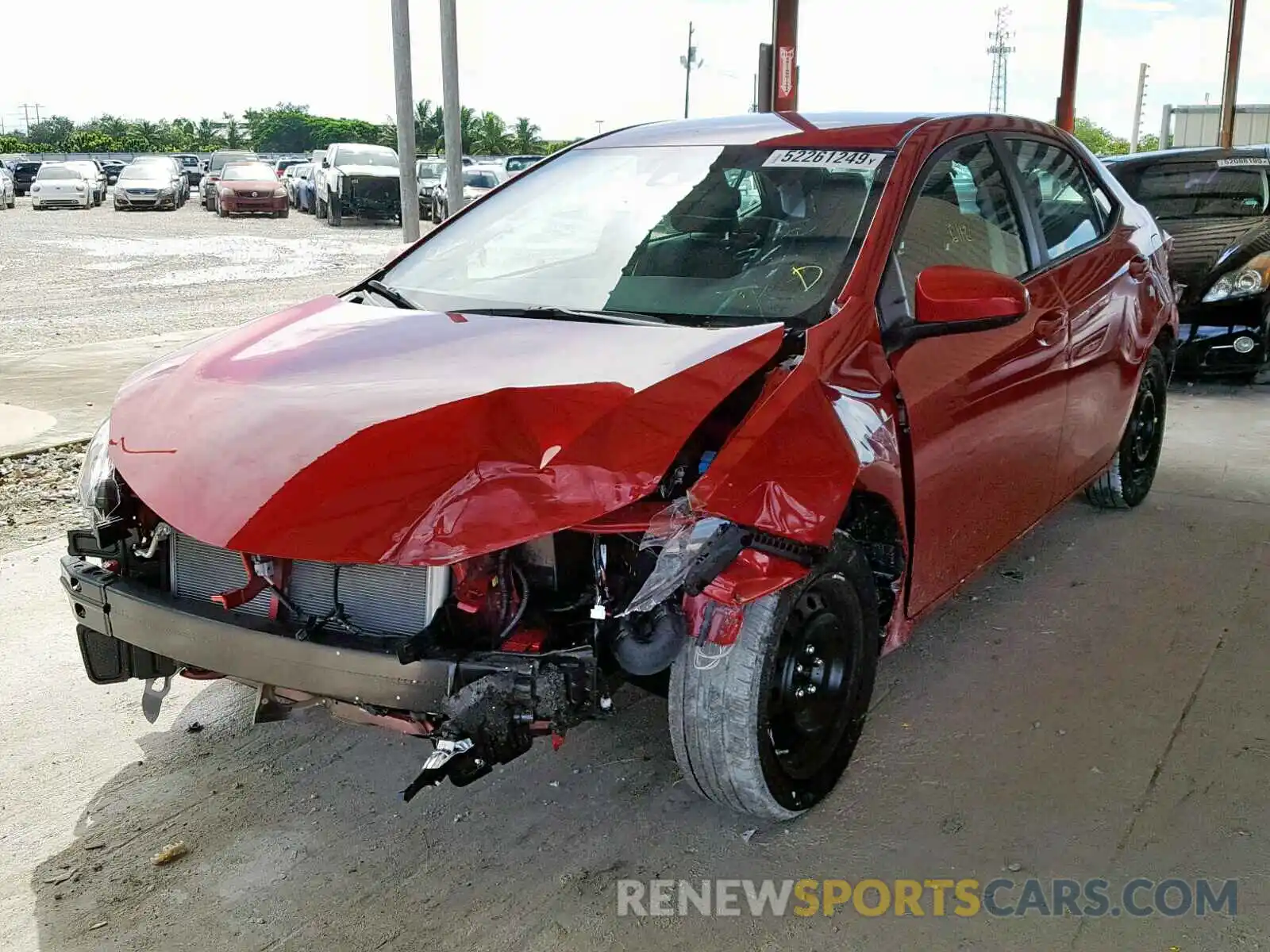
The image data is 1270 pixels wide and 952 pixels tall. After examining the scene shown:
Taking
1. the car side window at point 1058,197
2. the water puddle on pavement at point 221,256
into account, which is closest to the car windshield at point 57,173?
the water puddle on pavement at point 221,256

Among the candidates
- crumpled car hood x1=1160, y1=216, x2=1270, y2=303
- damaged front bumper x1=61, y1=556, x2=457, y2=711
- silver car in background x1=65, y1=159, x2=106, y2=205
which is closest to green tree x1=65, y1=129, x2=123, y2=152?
Result: silver car in background x1=65, y1=159, x2=106, y2=205

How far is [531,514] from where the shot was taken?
232cm

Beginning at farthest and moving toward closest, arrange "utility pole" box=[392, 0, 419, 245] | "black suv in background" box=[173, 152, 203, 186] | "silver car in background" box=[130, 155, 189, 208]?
"black suv in background" box=[173, 152, 203, 186]
"silver car in background" box=[130, 155, 189, 208]
"utility pole" box=[392, 0, 419, 245]

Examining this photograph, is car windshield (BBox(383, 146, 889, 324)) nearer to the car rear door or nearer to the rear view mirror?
the rear view mirror

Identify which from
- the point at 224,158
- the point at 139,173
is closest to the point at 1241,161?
the point at 139,173

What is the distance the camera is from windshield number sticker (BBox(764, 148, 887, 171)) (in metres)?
3.35

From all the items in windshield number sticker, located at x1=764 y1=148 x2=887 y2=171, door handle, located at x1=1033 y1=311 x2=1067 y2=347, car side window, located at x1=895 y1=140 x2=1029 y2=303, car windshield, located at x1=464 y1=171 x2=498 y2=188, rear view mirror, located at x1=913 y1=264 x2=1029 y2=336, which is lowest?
car windshield, located at x1=464 y1=171 x2=498 y2=188

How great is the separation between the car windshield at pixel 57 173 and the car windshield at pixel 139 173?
4.67ft

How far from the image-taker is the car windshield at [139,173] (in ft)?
100

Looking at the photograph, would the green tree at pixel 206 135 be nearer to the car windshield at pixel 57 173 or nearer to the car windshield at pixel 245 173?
the car windshield at pixel 57 173

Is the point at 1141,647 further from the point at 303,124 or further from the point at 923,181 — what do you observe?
the point at 303,124

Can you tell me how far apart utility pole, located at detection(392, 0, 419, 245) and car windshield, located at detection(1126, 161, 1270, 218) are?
6.18m

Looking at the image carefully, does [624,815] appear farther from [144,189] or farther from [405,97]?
[144,189]

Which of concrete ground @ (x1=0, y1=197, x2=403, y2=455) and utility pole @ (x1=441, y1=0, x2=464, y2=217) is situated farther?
utility pole @ (x1=441, y1=0, x2=464, y2=217)
